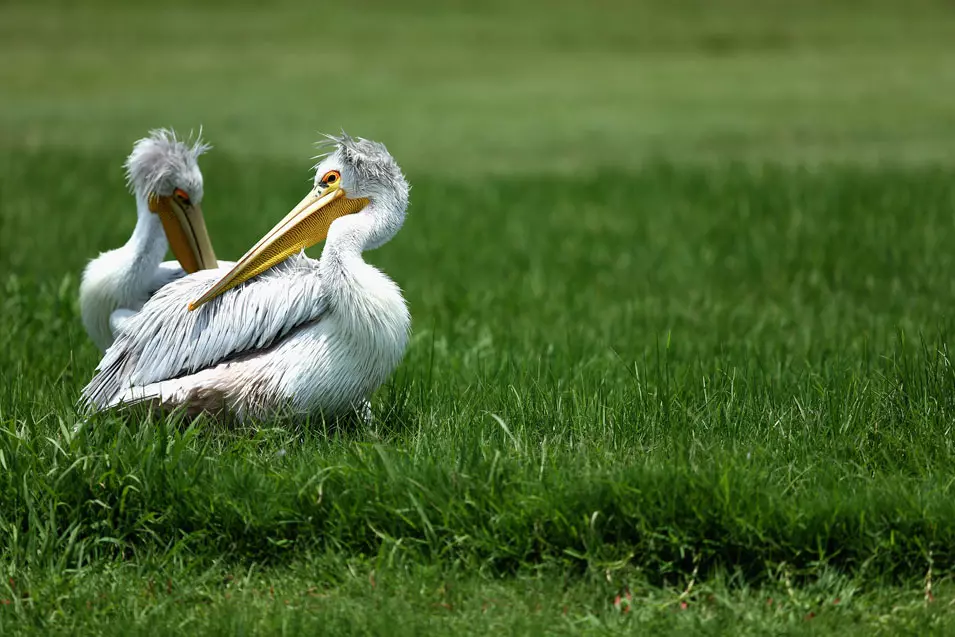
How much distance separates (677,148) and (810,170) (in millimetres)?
2810

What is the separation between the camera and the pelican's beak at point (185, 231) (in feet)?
19.7

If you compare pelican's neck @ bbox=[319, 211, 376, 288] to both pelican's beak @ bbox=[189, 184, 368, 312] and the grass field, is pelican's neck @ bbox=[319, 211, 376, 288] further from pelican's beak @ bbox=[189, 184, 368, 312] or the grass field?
the grass field

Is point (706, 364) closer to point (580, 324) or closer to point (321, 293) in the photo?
point (580, 324)

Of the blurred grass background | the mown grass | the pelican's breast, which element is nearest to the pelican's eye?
the mown grass

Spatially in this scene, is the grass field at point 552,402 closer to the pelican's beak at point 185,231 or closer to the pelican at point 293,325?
the pelican at point 293,325

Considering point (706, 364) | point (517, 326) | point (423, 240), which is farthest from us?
point (423, 240)

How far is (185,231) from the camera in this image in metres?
6.05

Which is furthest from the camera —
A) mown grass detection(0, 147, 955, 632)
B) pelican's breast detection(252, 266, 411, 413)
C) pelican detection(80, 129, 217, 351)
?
pelican detection(80, 129, 217, 351)

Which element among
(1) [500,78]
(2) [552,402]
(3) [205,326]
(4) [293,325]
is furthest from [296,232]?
(1) [500,78]

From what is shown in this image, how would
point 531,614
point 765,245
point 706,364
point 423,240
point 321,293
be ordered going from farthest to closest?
point 423,240, point 765,245, point 706,364, point 321,293, point 531,614

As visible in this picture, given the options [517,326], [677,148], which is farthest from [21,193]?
[677,148]

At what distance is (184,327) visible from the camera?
15.3ft

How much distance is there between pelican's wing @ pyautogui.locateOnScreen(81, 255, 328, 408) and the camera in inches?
179

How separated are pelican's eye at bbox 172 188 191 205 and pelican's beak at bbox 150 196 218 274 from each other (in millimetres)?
13
